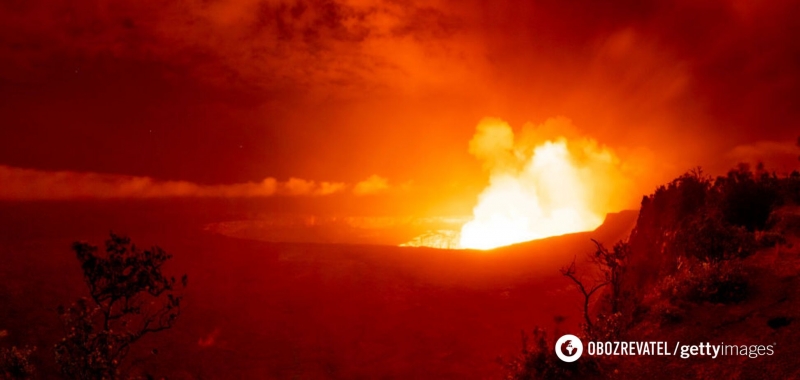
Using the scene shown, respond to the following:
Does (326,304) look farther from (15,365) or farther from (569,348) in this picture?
(569,348)

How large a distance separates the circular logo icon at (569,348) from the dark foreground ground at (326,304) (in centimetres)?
754

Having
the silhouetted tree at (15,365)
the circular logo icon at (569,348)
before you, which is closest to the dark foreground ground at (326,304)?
the silhouetted tree at (15,365)

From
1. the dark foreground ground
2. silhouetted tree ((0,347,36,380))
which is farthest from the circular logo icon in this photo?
silhouetted tree ((0,347,36,380))

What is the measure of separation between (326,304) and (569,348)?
69.5 feet

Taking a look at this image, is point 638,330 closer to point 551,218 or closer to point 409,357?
point 409,357

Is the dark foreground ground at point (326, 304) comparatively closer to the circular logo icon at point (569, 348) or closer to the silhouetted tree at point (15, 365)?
the silhouetted tree at point (15, 365)

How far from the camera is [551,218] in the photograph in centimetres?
6475

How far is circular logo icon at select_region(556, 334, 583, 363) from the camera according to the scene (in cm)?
851

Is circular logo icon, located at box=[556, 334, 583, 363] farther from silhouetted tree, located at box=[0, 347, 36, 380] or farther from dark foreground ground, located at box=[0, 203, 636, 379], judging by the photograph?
silhouetted tree, located at box=[0, 347, 36, 380]

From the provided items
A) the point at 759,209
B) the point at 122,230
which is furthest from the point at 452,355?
the point at 122,230

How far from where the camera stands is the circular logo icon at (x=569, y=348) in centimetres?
851

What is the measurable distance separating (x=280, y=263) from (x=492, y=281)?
18030 millimetres

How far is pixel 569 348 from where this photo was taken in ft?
29.4

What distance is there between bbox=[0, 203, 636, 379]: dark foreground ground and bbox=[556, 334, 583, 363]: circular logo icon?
7.54 metres
